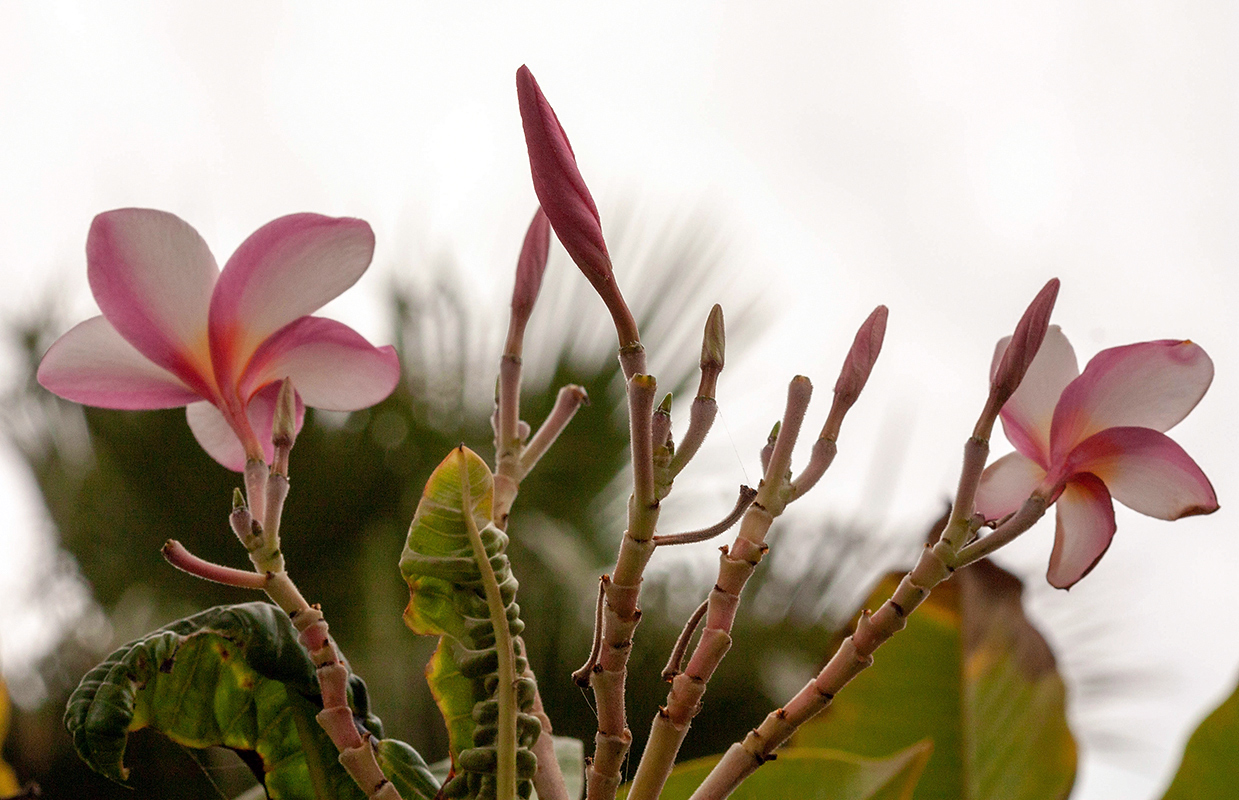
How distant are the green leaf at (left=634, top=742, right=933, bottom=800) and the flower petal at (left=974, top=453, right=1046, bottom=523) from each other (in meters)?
0.07

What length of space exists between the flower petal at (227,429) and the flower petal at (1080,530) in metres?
0.21

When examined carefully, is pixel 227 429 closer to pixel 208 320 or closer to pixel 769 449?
pixel 208 320

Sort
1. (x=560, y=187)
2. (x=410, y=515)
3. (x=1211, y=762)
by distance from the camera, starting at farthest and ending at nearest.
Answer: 1. (x=410, y=515)
2. (x=1211, y=762)
3. (x=560, y=187)

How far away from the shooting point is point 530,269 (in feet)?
1.00

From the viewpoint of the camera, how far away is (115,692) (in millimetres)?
219

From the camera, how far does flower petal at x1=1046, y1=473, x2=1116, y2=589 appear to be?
→ 0.86 ft

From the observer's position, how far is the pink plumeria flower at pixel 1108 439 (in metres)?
0.26

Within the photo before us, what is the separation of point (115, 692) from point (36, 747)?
150 cm

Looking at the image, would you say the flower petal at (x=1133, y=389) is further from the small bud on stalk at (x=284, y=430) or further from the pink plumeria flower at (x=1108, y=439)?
the small bud on stalk at (x=284, y=430)

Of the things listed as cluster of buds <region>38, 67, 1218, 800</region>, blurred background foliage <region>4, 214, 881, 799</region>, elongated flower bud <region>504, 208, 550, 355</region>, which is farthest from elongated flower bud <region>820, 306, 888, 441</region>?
blurred background foliage <region>4, 214, 881, 799</region>

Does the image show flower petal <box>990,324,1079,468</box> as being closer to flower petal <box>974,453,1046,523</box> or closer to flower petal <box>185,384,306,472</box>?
flower petal <box>974,453,1046,523</box>

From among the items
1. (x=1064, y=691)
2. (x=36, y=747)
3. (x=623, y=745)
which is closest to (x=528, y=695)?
(x=623, y=745)

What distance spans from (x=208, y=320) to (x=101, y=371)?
37mm

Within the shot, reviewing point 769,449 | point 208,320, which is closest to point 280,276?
point 208,320
